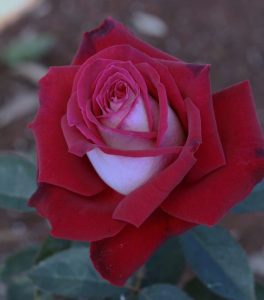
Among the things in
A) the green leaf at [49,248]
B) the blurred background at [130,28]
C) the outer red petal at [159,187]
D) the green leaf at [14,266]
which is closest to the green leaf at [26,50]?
the blurred background at [130,28]

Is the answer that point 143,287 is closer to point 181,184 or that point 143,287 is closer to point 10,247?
point 181,184

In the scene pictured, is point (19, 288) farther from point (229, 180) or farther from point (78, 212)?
point (229, 180)

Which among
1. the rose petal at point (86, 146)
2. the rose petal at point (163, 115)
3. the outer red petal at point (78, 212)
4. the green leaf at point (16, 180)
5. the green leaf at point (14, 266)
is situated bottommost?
the green leaf at point (14, 266)

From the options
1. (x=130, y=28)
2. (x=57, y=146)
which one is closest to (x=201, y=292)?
(x=57, y=146)

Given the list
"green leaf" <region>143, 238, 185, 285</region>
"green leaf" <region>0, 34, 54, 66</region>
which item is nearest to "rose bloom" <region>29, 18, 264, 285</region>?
"green leaf" <region>143, 238, 185, 285</region>

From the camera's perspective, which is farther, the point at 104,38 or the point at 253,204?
the point at 253,204

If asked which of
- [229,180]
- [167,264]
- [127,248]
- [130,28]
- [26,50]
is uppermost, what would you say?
[229,180]

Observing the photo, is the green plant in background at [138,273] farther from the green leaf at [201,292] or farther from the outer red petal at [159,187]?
the outer red petal at [159,187]
